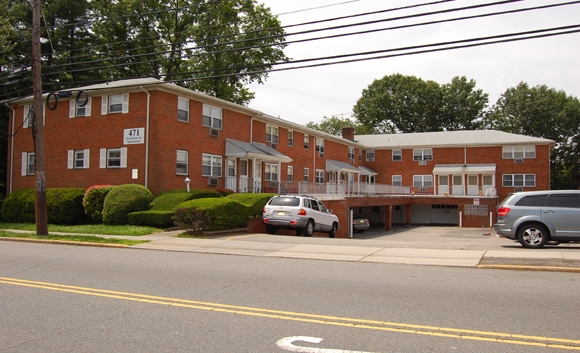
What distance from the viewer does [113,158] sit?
88.9 ft

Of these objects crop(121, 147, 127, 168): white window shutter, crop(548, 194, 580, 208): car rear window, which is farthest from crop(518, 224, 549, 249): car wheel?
crop(121, 147, 127, 168): white window shutter

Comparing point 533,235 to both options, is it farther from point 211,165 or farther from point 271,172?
point 271,172

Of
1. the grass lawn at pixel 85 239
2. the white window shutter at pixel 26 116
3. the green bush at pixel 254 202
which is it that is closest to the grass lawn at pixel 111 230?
the grass lawn at pixel 85 239

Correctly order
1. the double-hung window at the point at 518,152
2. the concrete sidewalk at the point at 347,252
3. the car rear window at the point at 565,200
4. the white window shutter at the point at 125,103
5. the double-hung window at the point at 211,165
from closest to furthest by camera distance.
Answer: the concrete sidewalk at the point at 347,252, the car rear window at the point at 565,200, the white window shutter at the point at 125,103, the double-hung window at the point at 211,165, the double-hung window at the point at 518,152

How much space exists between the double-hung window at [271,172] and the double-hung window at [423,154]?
72.6 ft

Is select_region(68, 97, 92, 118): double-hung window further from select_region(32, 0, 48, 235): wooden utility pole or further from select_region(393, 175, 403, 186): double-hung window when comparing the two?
select_region(393, 175, 403, 186): double-hung window

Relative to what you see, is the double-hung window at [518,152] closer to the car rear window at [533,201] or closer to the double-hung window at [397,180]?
the double-hung window at [397,180]

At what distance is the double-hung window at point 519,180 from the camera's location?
153ft

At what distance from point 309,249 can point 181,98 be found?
15.4 m

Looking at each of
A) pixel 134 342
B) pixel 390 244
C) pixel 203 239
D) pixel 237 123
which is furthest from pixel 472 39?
pixel 237 123

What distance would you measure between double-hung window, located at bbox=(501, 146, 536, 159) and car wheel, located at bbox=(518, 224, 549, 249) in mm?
35530

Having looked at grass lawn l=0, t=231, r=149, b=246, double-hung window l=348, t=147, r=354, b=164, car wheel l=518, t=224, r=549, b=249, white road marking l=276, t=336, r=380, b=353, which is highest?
double-hung window l=348, t=147, r=354, b=164

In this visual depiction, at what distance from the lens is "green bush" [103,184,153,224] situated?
22.7 meters

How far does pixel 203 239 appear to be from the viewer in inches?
699
